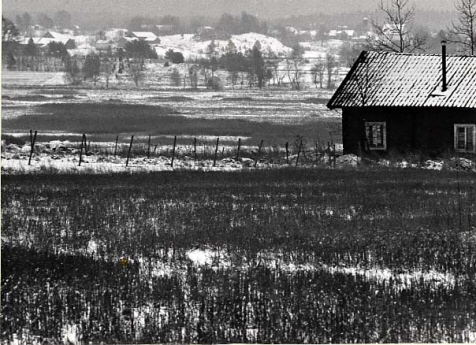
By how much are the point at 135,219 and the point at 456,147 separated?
17.5 meters

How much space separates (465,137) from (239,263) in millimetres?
20040

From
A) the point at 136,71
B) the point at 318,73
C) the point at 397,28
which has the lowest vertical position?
the point at 318,73

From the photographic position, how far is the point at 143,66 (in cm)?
11806

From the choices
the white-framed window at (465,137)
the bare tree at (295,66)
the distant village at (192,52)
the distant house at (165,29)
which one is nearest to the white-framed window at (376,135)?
the white-framed window at (465,137)

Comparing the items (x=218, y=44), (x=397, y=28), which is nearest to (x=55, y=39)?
(x=218, y=44)

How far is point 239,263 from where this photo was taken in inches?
517

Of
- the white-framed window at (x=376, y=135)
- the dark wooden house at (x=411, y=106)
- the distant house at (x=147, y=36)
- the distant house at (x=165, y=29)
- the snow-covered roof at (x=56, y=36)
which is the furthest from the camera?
the distant house at (x=165, y=29)

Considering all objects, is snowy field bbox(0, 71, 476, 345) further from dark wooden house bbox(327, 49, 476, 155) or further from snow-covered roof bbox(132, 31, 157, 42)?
snow-covered roof bbox(132, 31, 157, 42)

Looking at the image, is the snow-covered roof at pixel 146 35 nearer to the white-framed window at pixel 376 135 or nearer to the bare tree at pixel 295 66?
the bare tree at pixel 295 66

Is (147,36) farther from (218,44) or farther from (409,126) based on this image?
(409,126)

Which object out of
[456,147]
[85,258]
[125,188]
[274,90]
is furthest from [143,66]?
[85,258]

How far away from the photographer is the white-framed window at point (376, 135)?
106 feet

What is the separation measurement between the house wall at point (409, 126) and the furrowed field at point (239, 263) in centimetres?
958

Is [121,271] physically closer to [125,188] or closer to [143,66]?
[125,188]
